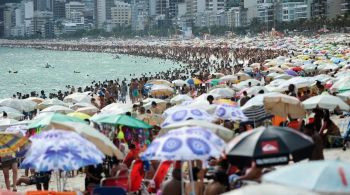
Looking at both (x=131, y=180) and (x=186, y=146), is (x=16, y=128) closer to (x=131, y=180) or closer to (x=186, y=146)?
(x=131, y=180)

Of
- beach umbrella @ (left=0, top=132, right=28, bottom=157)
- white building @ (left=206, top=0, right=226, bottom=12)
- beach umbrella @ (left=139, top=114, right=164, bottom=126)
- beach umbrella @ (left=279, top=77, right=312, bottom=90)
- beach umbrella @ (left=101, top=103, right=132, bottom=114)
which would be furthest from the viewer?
white building @ (left=206, top=0, right=226, bottom=12)

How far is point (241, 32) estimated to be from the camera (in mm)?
141125

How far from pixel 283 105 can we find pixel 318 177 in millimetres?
6471

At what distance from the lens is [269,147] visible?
668 cm

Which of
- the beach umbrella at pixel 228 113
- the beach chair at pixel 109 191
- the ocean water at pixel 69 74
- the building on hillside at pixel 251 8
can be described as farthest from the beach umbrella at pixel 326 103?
the building on hillside at pixel 251 8

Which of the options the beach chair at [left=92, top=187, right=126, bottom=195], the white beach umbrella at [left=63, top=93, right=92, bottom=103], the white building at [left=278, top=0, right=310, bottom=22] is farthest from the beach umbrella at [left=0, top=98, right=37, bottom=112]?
the white building at [left=278, top=0, right=310, bottom=22]

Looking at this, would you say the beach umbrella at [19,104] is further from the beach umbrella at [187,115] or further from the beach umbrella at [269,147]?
the beach umbrella at [269,147]

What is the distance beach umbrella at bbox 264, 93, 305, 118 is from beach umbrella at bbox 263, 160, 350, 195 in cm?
608

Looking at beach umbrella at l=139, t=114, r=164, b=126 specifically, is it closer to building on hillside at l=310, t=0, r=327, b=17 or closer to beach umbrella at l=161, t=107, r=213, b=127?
beach umbrella at l=161, t=107, r=213, b=127

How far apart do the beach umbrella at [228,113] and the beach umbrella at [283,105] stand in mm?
696

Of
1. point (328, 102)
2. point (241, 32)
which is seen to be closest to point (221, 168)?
point (328, 102)

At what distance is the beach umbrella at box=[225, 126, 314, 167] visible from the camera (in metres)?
6.64

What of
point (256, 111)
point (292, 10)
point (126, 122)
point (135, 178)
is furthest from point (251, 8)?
point (135, 178)

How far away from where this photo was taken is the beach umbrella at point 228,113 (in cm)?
1069
